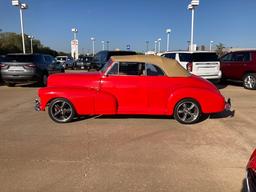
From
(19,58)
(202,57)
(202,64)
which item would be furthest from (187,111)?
(19,58)

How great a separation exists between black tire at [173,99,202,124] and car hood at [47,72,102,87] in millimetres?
2013

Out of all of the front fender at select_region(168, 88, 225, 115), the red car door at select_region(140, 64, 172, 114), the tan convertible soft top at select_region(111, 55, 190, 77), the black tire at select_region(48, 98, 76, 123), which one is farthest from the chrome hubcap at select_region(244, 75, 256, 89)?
the black tire at select_region(48, 98, 76, 123)

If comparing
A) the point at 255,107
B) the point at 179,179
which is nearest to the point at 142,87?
the point at 179,179

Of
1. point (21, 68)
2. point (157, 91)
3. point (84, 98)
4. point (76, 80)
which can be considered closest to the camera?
point (84, 98)

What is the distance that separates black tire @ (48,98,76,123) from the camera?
670 cm

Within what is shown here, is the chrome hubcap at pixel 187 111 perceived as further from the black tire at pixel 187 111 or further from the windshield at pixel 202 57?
the windshield at pixel 202 57

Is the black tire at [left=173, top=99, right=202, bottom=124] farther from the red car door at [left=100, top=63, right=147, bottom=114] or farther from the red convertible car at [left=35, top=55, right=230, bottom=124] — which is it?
the red car door at [left=100, top=63, right=147, bottom=114]

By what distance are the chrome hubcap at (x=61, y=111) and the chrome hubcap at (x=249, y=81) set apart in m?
9.16

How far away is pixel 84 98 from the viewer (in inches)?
260

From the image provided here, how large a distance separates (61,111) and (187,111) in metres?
2.98

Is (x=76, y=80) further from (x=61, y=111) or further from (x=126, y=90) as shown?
(x=126, y=90)

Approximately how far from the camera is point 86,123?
6.76 metres

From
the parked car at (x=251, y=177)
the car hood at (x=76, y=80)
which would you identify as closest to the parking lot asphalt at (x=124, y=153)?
the car hood at (x=76, y=80)

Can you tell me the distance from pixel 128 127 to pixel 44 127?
190cm
